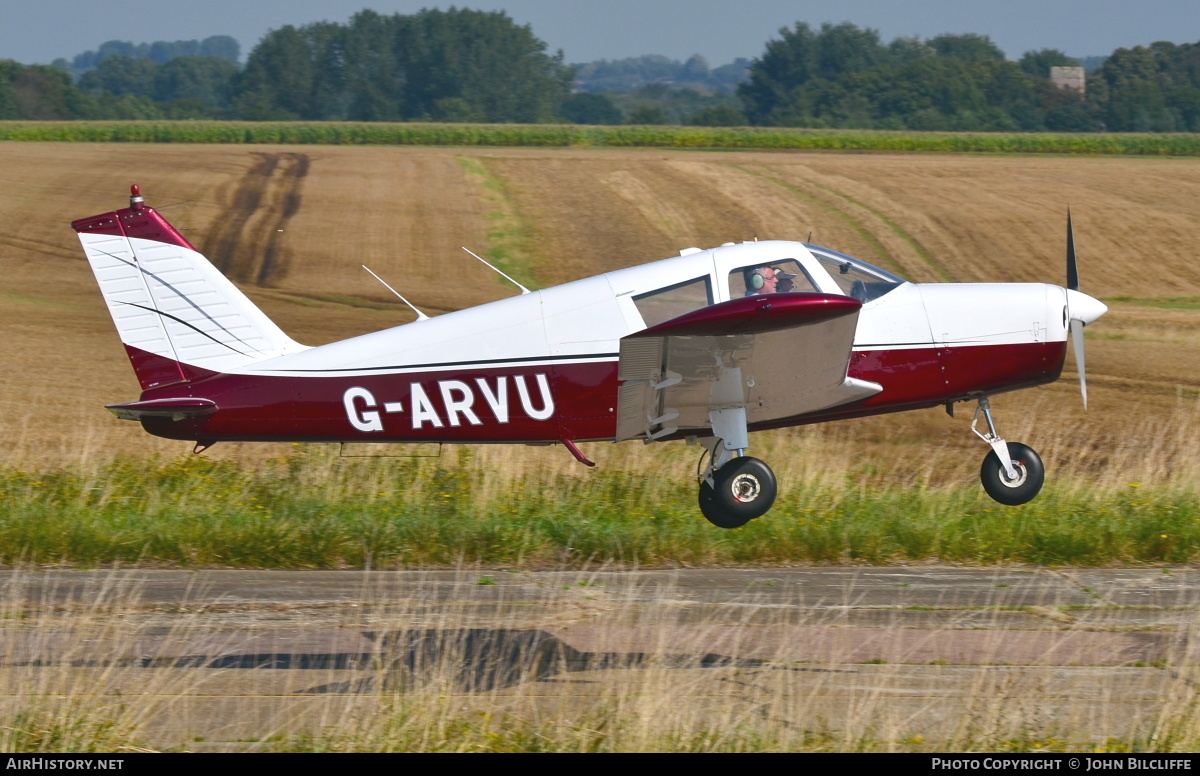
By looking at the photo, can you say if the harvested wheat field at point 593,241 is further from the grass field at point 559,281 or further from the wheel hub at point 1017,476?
the wheel hub at point 1017,476

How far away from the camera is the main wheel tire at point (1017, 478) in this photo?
1027 centimetres

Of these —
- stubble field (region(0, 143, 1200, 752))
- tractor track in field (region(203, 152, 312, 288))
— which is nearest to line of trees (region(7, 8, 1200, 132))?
tractor track in field (region(203, 152, 312, 288))

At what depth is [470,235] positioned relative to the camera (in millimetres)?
29891

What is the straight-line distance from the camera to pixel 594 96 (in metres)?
133

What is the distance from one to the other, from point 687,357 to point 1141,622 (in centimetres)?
345

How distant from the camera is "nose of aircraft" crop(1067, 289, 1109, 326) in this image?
9.92 meters

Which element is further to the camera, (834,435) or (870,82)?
(870,82)

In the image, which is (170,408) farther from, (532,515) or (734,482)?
(734,482)

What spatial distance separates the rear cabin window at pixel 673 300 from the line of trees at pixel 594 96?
245 feet

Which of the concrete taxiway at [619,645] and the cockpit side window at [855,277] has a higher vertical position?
the cockpit side window at [855,277]

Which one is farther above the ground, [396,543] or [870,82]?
[870,82]

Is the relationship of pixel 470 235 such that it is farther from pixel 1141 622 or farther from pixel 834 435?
pixel 1141 622

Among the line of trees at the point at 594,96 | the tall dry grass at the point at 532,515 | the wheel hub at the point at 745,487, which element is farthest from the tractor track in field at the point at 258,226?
the line of trees at the point at 594,96
